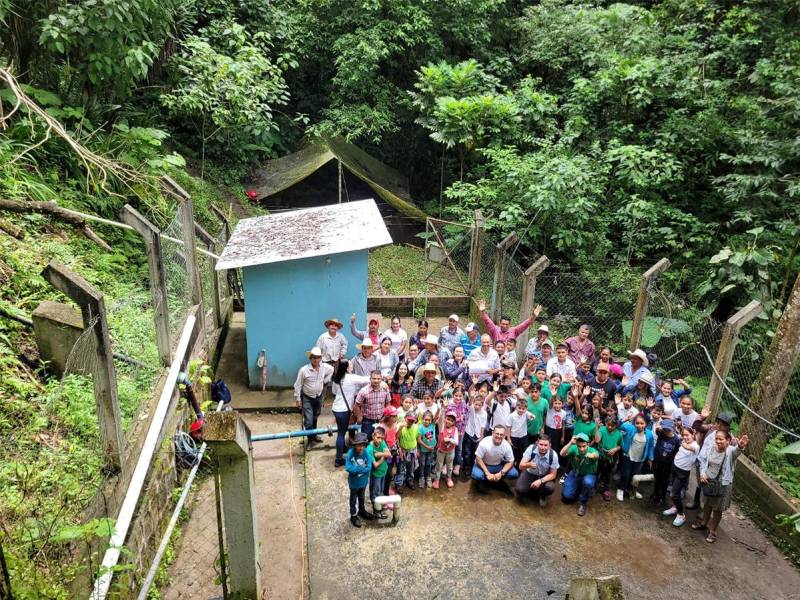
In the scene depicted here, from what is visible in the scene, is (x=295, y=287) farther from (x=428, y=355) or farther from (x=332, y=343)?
(x=428, y=355)

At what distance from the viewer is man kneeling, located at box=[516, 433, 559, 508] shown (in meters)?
6.76

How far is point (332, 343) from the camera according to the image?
27.5 feet

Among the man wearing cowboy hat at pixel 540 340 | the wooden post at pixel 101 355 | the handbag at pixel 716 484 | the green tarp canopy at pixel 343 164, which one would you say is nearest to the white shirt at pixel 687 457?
the handbag at pixel 716 484

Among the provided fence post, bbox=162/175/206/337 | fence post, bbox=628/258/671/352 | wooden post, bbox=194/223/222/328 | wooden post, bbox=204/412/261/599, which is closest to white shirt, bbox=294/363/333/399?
fence post, bbox=162/175/206/337

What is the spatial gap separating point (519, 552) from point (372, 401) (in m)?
2.41

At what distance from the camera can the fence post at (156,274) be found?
6.04m

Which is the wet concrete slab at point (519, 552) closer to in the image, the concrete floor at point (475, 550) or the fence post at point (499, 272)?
the concrete floor at point (475, 550)

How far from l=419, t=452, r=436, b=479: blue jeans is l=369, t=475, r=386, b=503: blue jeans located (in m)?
0.58

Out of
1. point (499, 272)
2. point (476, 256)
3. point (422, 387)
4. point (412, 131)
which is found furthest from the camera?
point (412, 131)

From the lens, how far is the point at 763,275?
8.88m

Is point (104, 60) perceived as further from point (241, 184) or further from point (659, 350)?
point (659, 350)

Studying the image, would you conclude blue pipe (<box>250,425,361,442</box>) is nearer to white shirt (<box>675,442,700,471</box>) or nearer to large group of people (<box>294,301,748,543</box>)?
large group of people (<box>294,301,748,543</box>)

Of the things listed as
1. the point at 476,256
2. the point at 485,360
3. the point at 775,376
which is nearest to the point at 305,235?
the point at 485,360

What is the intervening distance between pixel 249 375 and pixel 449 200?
9680mm
